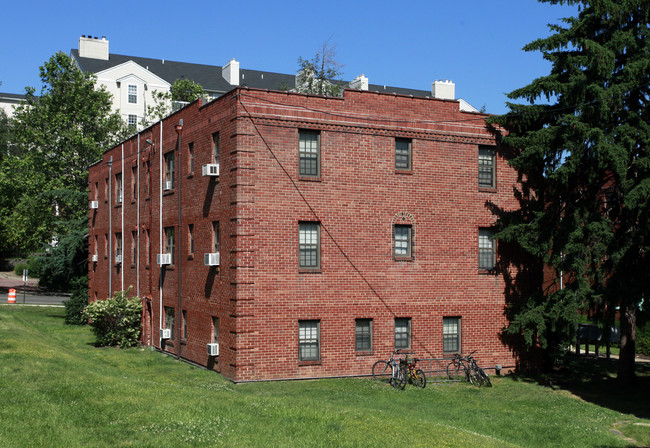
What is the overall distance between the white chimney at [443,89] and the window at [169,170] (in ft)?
220

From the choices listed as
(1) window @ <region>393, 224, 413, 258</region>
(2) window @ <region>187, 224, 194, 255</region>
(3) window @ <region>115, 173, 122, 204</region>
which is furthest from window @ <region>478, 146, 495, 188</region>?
(3) window @ <region>115, 173, 122, 204</region>

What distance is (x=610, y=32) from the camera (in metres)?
24.2

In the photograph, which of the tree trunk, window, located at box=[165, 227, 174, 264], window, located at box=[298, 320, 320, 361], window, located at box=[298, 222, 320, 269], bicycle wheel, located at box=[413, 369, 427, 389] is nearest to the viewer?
bicycle wheel, located at box=[413, 369, 427, 389]

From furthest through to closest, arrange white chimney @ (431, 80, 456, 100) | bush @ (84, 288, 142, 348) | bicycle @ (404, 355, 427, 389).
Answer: white chimney @ (431, 80, 456, 100)
bush @ (84, 288, 142, 348)
bicycle @ (404, 355, 427, 389)

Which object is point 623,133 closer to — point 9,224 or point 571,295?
point 571,295

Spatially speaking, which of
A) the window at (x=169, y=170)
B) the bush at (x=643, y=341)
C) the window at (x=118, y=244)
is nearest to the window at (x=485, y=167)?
the window at (x=169, y=170)

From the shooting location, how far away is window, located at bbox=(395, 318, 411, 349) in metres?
25.8

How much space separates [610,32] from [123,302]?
22999mm

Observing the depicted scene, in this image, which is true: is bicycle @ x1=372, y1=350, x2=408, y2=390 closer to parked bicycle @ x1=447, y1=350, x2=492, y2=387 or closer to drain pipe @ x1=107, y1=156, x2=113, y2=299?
parked bicycle @ x1=447, y1=350, x2=492, y2=387

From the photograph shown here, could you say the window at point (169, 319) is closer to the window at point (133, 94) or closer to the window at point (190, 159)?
the window at point (190, 159)

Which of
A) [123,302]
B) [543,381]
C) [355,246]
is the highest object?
[355,246]

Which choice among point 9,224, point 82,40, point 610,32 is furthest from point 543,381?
point 82,40

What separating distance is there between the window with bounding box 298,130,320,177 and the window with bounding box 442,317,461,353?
737 centimetres

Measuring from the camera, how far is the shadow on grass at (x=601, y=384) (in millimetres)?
23031
